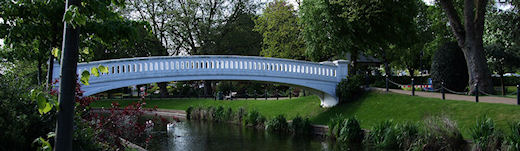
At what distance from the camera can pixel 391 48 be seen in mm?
27484

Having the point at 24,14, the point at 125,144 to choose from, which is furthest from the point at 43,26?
the point at 125,144

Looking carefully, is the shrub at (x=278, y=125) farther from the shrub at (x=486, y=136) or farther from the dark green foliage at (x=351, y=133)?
the shrub at (x=486, y=136)

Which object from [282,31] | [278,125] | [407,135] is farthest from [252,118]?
[282,31]

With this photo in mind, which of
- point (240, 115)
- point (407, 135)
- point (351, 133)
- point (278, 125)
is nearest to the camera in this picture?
point (407, 135)

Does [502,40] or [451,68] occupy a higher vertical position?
[502,40]

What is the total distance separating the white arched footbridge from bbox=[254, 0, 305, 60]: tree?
9.24m

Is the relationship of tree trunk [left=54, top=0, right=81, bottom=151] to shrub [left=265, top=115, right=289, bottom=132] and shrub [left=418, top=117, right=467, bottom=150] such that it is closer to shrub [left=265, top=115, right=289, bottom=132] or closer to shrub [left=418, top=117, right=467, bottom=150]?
shrub [left=418, top=117, right=467, bottom=150]

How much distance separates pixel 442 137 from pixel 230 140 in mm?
6851

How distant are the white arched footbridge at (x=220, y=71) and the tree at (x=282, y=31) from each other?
9.24 meters

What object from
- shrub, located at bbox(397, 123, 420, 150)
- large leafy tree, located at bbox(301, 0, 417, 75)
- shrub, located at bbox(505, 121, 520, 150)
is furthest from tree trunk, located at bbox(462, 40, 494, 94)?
shrub, located at bbox(505, 121, 520, 150)

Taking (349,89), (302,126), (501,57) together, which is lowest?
(302,126)

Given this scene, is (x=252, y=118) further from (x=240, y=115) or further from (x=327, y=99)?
(x=327, y=99)

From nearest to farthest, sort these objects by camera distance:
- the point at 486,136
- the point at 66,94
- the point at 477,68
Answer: the point at 66,94
the point at 486,136
the point at 477,68

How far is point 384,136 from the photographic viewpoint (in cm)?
1141
